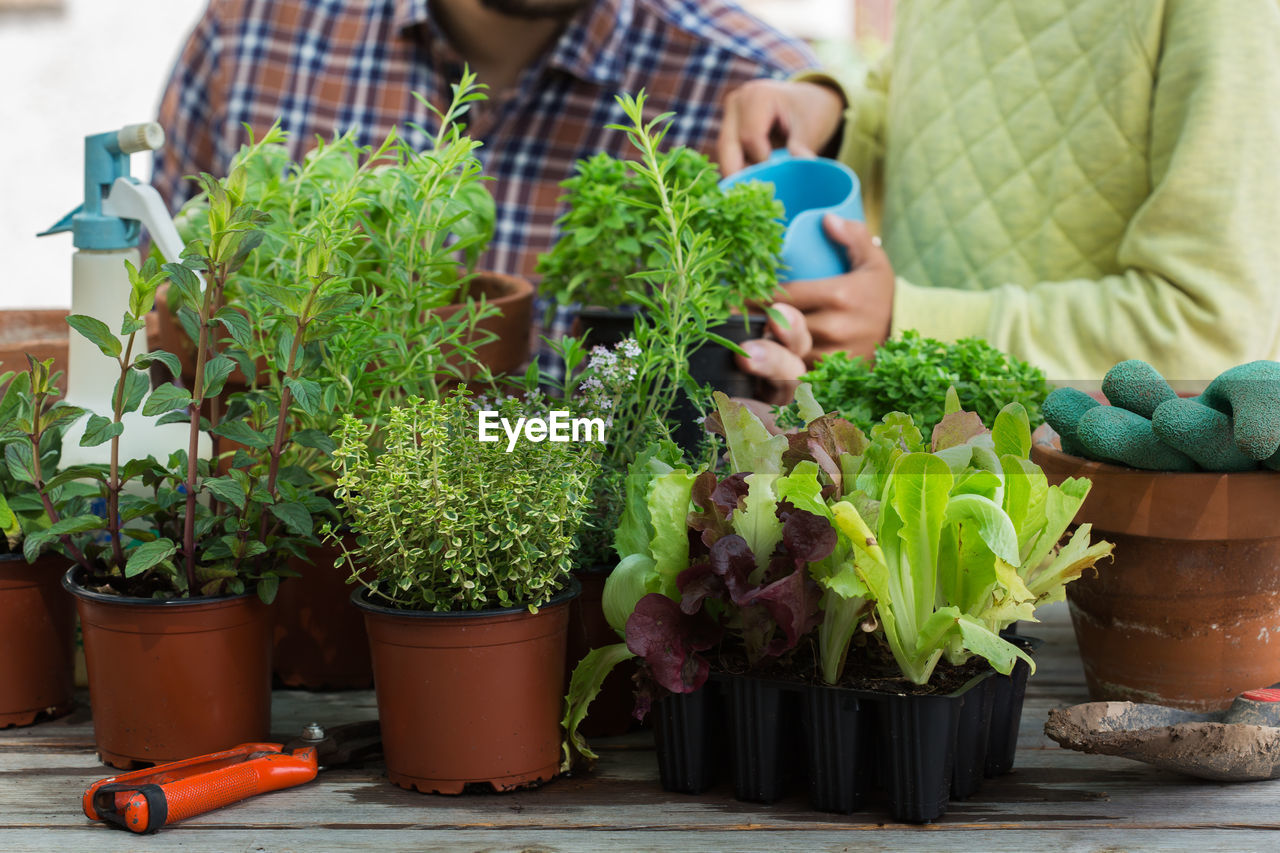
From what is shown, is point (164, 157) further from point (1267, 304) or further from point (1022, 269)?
point (1267, 304)

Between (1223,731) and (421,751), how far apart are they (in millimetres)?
556

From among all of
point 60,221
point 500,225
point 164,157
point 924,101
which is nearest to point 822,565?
point 60,221

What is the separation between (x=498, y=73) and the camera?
2.17 meters

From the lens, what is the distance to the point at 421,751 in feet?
2.46

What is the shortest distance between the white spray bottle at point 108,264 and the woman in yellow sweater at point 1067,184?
1.84ft

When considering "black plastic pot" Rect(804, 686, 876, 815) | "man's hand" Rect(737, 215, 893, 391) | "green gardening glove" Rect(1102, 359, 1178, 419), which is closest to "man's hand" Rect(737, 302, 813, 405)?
"man's hand" Rect(737, 215, 893, 391)

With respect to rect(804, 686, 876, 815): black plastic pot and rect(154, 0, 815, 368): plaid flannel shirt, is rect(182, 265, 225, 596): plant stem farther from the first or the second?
rect(154, 0, 815, 368): plaid flannel shirt

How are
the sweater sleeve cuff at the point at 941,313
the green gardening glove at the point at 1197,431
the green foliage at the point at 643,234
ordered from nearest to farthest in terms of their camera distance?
the green gardening glove at the point at 1197,431
the green foliage at the point at 643,234
the sweater sleeve cuff at the point at 941,313

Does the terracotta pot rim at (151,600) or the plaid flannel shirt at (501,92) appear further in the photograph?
the plaid flannel shirt at (501,92)

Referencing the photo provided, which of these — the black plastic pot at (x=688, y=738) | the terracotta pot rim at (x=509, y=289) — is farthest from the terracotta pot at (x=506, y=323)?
the black plastic pot at (x=688, y=738)

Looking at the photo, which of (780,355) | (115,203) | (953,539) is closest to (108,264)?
(115,203)

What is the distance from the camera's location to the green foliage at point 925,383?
0.97m

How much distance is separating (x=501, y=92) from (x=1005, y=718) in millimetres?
1714

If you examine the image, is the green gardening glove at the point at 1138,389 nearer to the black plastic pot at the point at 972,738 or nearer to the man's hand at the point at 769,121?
the black plastic pot at the point at 972,738
